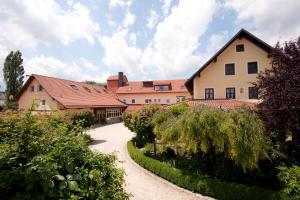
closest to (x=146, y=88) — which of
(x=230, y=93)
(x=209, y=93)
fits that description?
(x=209, y=93)

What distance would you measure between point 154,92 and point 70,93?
21.5m

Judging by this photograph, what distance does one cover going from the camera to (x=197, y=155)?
47.1 ft

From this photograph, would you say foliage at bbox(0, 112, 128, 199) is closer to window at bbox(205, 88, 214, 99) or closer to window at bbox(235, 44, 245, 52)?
window at bbox(205, 88, 214, 99)

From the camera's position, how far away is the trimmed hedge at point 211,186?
9920mm

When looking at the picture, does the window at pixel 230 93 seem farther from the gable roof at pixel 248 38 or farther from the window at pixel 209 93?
the gable roof at pixel 248 38

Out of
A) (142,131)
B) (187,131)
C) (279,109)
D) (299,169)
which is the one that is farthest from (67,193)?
(142,131)

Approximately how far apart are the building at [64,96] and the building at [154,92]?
31.1 ft

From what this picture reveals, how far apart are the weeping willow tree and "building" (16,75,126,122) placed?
21121mm

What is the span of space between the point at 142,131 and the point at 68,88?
23378 mm

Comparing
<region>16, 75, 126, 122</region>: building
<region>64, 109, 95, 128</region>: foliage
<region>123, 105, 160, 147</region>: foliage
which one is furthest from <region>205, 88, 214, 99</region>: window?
<region>16, 75, 126, 122</region>: building

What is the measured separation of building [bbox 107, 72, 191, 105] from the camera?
52.5m

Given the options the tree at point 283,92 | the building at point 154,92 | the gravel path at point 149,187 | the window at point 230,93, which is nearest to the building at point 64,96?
the building at point 154,92

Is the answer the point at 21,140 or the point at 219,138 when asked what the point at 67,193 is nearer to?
the point at 21,140

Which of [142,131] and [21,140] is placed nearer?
[21,140]
